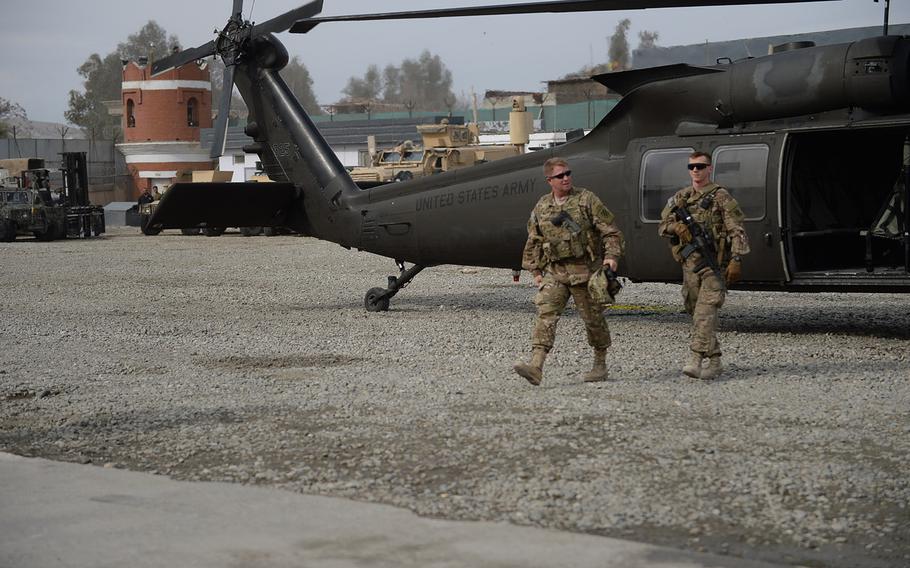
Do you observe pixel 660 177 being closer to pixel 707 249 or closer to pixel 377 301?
pixel 707 249

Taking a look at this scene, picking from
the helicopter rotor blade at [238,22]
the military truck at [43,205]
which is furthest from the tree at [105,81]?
the helicopter rotor blade at [238,22]

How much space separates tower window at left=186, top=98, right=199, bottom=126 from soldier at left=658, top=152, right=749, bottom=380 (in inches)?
2516

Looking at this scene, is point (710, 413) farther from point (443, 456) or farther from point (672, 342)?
point (672, 342)

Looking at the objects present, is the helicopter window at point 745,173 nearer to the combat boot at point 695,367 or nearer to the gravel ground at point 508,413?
the gravel ground at point 508,413

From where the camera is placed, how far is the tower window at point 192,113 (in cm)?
6944

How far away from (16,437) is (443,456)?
259cm

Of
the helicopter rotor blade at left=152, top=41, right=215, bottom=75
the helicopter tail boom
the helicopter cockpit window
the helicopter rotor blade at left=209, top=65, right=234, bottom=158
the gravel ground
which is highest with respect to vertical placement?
the helicopter rotor blade at left=152, top=41, right=215, bottom=75

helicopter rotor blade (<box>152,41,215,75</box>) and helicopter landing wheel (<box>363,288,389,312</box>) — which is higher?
helicopter rotor blade (<box>152,41,215,75</box>)

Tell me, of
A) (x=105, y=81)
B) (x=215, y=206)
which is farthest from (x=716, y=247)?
(x=105, y=81)

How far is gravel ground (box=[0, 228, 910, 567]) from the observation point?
5094 mm

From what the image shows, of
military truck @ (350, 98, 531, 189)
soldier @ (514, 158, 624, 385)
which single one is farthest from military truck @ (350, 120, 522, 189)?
soldier @ (514, 158, 624, 385)

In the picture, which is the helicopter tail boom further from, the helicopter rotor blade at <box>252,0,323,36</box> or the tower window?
the tower window

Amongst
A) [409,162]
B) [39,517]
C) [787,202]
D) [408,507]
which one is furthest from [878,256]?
[409,162]

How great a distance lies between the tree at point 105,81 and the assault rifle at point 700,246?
384 feet
